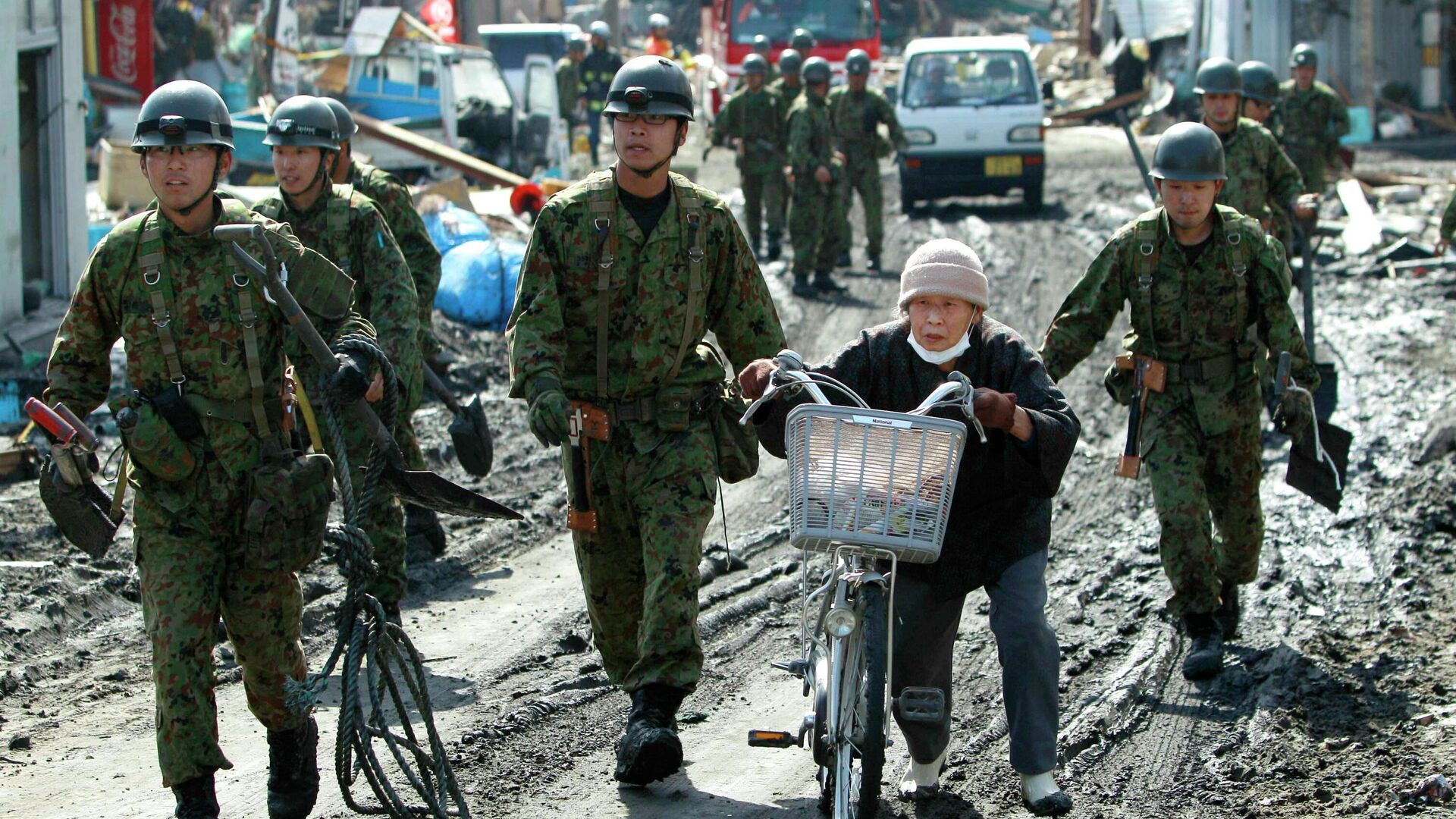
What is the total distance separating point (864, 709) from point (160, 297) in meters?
2.30

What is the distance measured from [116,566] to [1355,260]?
12.9 meters

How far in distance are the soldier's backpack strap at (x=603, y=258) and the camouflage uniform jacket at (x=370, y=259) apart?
1.66 meters

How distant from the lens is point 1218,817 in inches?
206

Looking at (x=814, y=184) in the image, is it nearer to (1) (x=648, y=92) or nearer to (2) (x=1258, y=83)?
(2) (x=1258, y=83)

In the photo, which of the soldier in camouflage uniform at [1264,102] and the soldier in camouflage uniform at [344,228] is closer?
the soldier in camouflage uniform at [344,228]

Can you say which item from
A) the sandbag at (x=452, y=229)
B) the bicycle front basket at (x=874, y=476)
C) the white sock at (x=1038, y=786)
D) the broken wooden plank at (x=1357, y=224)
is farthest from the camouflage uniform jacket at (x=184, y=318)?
the broken wooden plank at (x=1357, y=224)

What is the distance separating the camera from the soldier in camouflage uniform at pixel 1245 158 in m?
9.27

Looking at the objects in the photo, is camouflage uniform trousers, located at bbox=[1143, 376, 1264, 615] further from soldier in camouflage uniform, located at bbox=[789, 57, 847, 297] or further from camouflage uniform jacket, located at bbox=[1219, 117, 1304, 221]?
soldier in camouflage uniform, located at bbox=[789, 57, 847, 297]

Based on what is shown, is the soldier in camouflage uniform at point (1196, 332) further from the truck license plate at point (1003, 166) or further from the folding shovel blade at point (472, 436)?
the truck license plate at point (1003, 166)

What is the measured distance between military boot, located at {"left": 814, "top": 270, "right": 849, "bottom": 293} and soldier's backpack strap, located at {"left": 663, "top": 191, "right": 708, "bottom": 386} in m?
10.8

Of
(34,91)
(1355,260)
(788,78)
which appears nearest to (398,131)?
(788,78)

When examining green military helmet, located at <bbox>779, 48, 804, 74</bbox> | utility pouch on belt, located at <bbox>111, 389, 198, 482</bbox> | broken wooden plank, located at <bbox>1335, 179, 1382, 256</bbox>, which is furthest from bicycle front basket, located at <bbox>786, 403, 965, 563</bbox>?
broken wooden plank, located at <bbox>1335, 179, 1382, 256</bbox>

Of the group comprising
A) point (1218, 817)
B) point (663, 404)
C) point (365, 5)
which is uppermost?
point (365, 5)

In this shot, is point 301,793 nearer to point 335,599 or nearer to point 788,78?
point 335,599
